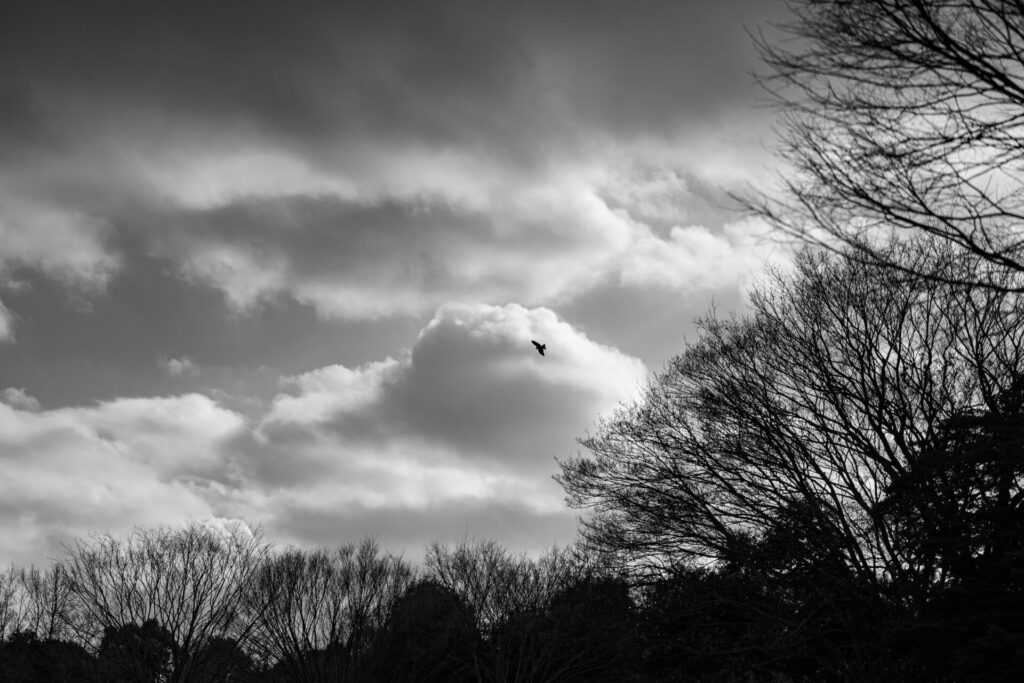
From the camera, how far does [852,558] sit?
1473cm

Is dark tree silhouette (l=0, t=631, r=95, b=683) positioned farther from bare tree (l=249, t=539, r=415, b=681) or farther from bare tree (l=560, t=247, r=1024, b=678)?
bare tree (l=560, t=247, r=1024, b=678)

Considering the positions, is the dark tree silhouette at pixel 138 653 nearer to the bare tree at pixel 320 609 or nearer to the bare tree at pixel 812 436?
the bare tree at pixel 320 609

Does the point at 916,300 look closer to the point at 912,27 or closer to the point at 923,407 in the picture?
the point at 923,407

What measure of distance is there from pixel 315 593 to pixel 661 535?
24.3 m

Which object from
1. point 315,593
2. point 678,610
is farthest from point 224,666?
point 678,610

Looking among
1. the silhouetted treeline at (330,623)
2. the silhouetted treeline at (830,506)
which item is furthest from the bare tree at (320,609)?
the silhouetted treeline at (830,506)

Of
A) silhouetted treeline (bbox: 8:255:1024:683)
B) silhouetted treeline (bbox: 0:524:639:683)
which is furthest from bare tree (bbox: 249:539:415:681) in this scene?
silhouetted treeline (bbox: 8:255:1024:683)

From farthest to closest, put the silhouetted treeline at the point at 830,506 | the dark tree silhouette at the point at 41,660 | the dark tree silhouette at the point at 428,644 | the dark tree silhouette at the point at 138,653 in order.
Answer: the dark tree silhouette at the point at 428,644 → the dark tree silhouette at the point at 41,660 → the dark tree silhouette at the point at 138,653 → the silhouetted treeline at the point at 830,506

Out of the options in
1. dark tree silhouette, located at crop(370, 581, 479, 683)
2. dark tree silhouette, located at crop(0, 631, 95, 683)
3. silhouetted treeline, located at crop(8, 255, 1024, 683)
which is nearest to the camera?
silhouetted treeline, located at crop(8, 255, 1024, 683)

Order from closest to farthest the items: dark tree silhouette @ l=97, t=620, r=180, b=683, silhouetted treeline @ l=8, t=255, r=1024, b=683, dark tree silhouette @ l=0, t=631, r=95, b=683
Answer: silhouetted treeline @ l=8, t=255, r=1024, b=683 → dark tree silhouette @ l=97, t=620, r=180, b=683 → dark tree silhouette @ l=0, t=631, r=95, b=683

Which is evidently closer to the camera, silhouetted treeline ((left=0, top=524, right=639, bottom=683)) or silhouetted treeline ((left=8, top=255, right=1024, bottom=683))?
silhouetted treeline ((left=8, top=255, right=1024, bottom=683))

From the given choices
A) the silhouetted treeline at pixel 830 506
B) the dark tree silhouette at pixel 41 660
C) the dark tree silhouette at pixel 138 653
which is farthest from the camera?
the dark tree silhouette at pixel 41 660

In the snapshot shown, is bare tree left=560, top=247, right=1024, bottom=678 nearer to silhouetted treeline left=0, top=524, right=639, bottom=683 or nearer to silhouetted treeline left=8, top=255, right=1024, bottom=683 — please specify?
silhouetted treeline left=8, top=255, right=1024, bottom=683

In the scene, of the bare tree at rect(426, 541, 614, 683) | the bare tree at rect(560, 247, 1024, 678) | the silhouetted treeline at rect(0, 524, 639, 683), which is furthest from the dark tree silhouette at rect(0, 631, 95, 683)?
the bare tree at rect(560, 247, 1024, 678)
